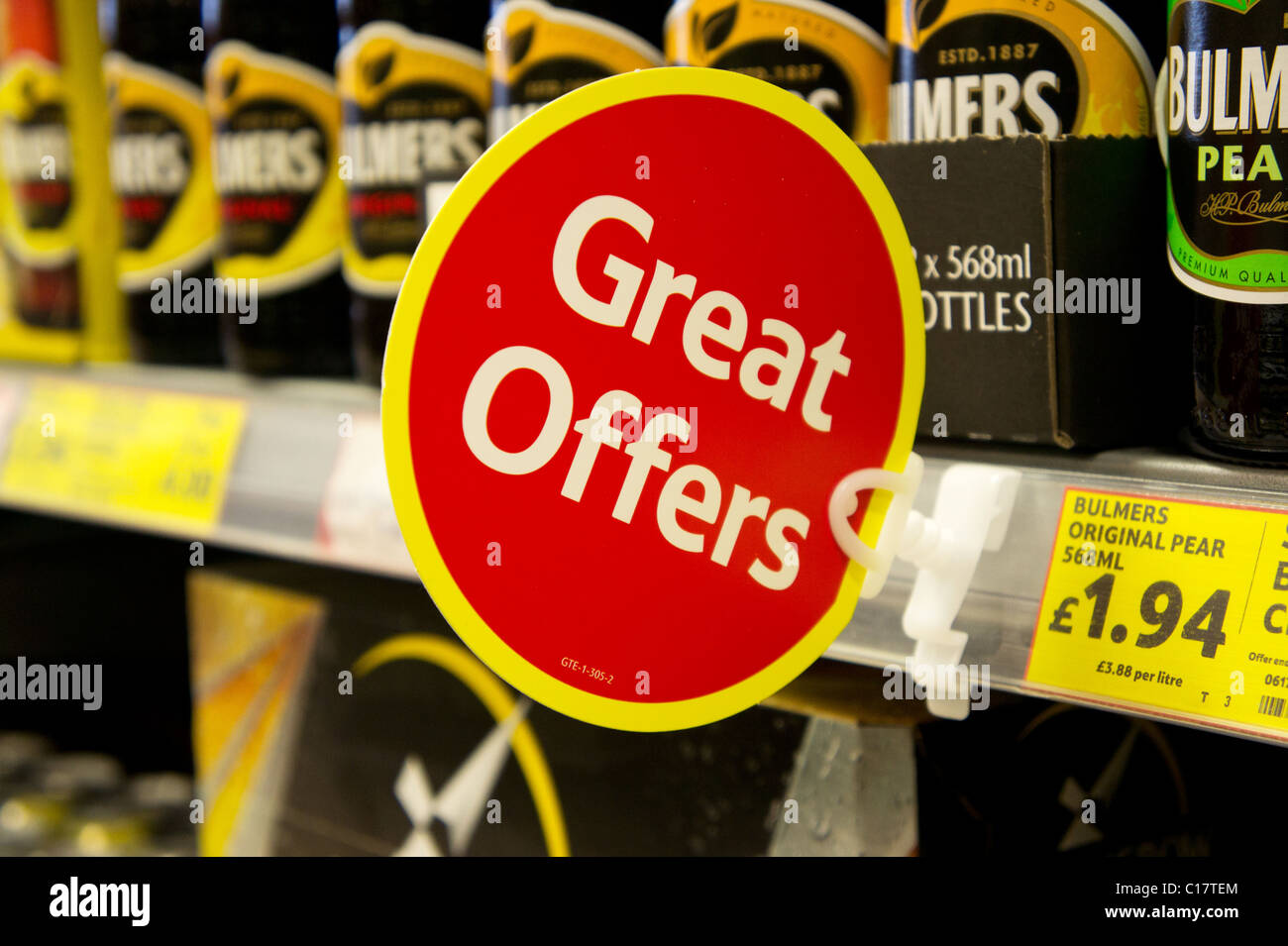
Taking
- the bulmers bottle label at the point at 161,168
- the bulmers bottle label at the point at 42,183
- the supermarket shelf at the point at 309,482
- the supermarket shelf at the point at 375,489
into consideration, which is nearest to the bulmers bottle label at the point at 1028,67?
the supermarket shelf at the point at 375,489

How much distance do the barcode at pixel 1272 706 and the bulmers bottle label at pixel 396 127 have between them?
689 millimetres

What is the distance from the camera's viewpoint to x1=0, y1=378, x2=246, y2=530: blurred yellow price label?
1050 millimetres

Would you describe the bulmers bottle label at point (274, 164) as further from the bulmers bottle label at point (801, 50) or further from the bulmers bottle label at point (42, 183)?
the bulmers bottle label at point (801, 50)

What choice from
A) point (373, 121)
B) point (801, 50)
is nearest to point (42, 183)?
point (373, 121)

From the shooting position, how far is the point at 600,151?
0.53m

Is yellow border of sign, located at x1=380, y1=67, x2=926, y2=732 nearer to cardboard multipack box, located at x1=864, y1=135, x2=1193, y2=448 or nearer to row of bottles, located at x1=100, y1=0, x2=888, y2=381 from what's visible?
cardboard multipack box, located at x1=864, y1=135, x2=1193, y2=448

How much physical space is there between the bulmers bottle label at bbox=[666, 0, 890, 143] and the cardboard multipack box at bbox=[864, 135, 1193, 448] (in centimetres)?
11

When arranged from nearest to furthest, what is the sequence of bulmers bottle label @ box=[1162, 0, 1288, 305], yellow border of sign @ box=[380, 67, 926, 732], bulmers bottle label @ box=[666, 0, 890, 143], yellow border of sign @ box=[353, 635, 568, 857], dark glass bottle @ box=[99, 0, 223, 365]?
1. yellow border of sign @ box=[380, 67, 926, 732]
2. bulmers bottle label @ box=[1162, 0, 1288, 305]
3. bulmers bottle label @ box=[666, 0, 890, 143]
4. yellow border of sign @ box=[353, 635, 568, 857]
5. dark glass bottle @ box=[99, 0, 223, 365]

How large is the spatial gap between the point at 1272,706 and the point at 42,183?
1271mm

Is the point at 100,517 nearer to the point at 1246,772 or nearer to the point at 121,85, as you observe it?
the point at 121,85

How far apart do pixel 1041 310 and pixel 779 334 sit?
209 mm

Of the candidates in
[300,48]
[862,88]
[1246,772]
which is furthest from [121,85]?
[1246,772]

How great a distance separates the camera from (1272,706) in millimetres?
558

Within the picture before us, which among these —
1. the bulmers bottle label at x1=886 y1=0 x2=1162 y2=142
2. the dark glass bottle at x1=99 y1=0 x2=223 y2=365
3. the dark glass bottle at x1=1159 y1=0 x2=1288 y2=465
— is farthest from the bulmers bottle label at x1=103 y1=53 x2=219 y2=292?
the dark glass bottle at x1=1159 y1=0 x2=1288 y2=465
